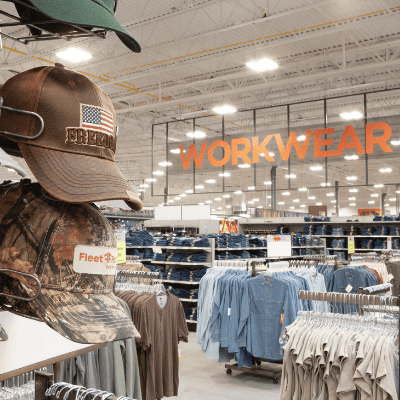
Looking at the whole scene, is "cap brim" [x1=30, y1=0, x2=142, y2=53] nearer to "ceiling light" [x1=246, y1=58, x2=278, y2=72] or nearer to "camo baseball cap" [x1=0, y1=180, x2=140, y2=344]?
"camo baseball cap" [x1=0, y1=180, x2=140, y2=344]

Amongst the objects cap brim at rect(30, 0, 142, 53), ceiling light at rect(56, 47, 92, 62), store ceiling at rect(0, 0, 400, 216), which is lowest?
cap brim at rect(30, 0, 142, 53)

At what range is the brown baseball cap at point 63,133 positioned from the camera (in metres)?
0.78

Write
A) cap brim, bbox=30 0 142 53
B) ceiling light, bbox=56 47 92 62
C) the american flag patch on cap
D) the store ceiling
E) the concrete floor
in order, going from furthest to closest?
1. the store ceiling
2. ceiling light, bbox=56 47 92 62
3. the concrete floor
4. the american flag patch on cap
5. cap brim, bbox=30 0 142 53

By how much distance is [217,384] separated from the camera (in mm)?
5254

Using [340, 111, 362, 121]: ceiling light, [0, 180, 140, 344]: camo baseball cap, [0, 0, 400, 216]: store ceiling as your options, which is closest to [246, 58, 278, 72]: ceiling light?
[0, 0, 400, 216]: store ceiling

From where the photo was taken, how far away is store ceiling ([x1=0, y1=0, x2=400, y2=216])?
937cm

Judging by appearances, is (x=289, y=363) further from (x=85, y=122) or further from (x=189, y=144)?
(x=189, y=144)

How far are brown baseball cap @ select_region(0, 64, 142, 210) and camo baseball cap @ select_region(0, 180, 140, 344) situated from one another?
0.21 ft

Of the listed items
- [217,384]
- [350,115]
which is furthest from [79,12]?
[350,115]

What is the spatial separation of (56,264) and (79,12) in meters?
0.43

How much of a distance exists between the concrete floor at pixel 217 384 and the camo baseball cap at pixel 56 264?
436cm

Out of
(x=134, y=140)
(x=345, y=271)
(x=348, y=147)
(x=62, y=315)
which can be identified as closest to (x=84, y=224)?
(x=62, y=315)

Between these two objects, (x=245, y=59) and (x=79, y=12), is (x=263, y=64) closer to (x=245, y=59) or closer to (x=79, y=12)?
(x=245, y=59)

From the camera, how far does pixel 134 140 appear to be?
65.6 ft
